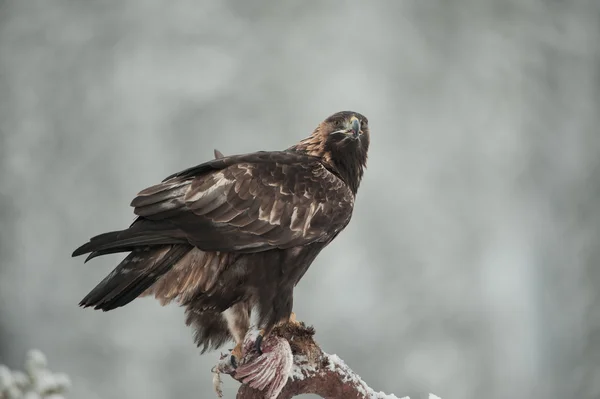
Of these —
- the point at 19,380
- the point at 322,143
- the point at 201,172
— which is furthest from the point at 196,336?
the point at 19,380

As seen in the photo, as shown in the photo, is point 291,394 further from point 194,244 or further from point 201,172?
point 201,172

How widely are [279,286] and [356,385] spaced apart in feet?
2.05

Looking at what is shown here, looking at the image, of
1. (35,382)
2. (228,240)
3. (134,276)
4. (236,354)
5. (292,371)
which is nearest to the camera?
(35,382)

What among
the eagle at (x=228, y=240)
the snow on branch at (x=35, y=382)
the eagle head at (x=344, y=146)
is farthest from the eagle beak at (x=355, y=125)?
the snow on branch at (x=35, y=382)

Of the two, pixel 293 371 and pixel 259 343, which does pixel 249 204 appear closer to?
pixel 259 343

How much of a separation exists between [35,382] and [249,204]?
193cm

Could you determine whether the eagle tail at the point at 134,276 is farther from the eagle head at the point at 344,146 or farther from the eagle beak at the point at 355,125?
the eagle beak at the point at 355,125

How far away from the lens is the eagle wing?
10.7 ft

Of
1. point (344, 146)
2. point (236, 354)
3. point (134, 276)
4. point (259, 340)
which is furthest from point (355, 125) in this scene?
point (134, 276)

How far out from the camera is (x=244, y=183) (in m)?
3.44

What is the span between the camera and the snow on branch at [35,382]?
1503 mm

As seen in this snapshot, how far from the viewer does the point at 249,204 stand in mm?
3408

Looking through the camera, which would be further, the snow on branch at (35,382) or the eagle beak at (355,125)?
the eagle beak at (355,125)

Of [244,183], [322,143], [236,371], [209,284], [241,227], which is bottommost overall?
[236,371]
